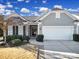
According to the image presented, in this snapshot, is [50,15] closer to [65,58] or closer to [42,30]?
[42,30]

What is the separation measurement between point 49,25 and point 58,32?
7.91 feet

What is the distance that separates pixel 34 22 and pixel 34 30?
2.36 meters

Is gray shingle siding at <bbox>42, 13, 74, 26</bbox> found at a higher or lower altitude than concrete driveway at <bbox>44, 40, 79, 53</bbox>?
higher

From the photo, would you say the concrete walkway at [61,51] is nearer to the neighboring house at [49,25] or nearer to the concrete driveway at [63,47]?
the concrete driveway at [63,47]

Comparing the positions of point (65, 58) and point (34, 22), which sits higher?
point (34, 22)

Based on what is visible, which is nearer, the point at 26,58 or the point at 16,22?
the point at 26,58

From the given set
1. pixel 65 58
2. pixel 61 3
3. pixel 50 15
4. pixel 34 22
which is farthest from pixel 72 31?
pixel 61 3

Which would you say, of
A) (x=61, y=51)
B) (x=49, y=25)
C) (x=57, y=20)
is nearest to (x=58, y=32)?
(x=49, y=25)

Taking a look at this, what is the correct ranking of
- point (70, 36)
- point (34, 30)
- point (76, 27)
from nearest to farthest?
point (70, 36), point (76, 27), point (34, 30)

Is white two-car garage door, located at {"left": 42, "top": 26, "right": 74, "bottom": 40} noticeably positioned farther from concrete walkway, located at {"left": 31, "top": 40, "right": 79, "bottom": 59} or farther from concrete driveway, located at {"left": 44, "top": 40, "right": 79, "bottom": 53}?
concrete driveway, located at {"left": 44, "top": 40, "right": 79, "bottom": 53}

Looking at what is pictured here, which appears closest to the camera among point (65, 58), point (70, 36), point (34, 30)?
point (65, 58)

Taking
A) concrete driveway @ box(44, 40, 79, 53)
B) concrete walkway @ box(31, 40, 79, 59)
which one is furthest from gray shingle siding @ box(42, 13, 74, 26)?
concrete driveway @ box(44, 40, 79, 53)

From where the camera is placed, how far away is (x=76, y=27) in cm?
2962

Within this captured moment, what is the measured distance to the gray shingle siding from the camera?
29.1 metres
